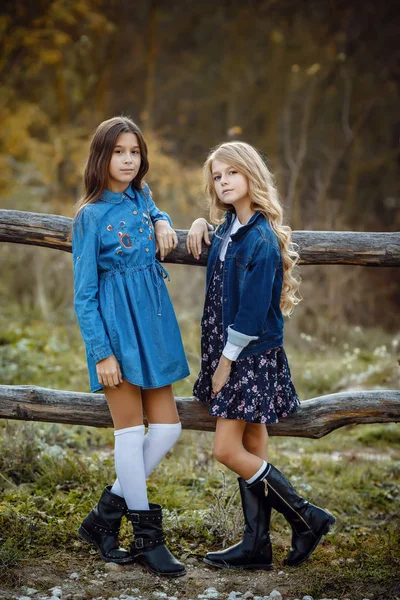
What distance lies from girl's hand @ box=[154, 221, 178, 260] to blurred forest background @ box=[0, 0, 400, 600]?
0.72m

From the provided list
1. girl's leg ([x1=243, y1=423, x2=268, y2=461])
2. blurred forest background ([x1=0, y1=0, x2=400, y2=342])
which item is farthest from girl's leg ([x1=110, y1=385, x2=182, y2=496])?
blurred forest background ([x1=0, y1=0, x2=400, y2=342])

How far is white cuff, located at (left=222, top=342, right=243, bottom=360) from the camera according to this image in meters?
2.81

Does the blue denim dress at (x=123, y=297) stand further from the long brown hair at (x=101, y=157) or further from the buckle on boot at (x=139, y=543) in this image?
the buckle on boot at (x=139, y=543)

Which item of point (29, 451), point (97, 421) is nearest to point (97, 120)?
point (29, 451)

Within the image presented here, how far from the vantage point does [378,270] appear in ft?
32.9

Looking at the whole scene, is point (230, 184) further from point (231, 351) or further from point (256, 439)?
point (256, 439)

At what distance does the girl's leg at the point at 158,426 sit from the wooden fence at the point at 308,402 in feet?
0.60

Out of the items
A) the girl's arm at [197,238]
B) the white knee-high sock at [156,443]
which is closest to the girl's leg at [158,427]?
the white knee-high sock at [156,443]

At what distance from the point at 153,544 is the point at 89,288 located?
3.90ft

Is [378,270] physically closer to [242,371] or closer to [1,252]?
[1,252]

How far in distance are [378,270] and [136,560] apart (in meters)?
7.81

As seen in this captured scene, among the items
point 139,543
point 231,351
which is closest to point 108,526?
point 139,543

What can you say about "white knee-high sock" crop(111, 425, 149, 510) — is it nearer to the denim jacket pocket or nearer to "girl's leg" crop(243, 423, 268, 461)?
"girl's leg" crop(243, 423, 268, 461)

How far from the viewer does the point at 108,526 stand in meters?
3.04
